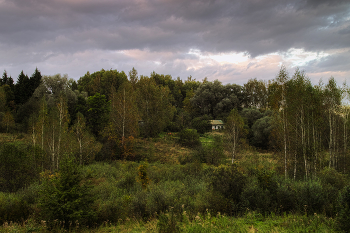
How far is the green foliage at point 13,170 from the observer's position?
14781 millimetres

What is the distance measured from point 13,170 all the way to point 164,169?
39.5ft

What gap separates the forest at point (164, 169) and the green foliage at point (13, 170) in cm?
7

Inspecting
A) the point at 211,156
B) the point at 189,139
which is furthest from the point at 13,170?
the point at 189,139

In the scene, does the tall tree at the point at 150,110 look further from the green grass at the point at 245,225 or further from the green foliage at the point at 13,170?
the green grass at the point at 245,225

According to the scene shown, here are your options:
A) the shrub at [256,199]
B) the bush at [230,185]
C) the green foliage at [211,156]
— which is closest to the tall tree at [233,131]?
the green foliage at [211,156]

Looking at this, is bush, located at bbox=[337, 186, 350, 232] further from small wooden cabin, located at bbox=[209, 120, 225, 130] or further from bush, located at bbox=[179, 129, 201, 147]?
small wooden cabin, located at bbox=[209, 120, 225, 130]

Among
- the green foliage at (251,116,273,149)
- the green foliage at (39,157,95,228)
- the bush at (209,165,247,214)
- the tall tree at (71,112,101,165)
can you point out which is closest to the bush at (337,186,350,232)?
the bush at (209,165,247,214)

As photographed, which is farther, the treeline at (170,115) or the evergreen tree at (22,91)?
the evergreen tree at (22,91)

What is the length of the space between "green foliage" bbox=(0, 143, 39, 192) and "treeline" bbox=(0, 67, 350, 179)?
2554 millimetres

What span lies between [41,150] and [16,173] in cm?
329

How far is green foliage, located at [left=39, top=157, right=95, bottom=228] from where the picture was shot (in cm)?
776

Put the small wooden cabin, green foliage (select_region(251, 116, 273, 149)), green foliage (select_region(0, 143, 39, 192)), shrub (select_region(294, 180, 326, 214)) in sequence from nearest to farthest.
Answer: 1. shrub (select_region(294, 180, 326, 214))
2. green foliage (select_region(0, 143, 39, 192))
3. green foliage (select_region(251, 116, 273, 149))
4. the small wooden cabin

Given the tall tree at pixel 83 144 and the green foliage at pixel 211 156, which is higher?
the tall tree at pixel 83 144

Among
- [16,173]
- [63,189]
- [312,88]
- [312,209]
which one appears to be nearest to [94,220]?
[63,189]
